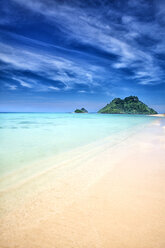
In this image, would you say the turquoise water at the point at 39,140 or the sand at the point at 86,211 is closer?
the sand at the point at 86,211

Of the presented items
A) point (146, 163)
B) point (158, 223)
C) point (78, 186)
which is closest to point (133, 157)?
point (146, 163)

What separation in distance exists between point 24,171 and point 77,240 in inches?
118

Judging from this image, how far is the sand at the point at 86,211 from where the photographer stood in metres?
1.78

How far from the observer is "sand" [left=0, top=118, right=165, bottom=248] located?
5.82ft

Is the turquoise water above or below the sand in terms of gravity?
below

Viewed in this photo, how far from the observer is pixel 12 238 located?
181 cm

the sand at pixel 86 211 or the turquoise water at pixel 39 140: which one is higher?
the sand at pixel 86 211

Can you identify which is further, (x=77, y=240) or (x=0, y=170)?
(x=0, y=170)

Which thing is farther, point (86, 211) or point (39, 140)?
point (39, 140)

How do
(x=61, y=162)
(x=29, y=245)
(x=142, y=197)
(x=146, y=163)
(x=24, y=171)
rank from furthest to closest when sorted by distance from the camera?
(x=61, y=162) → (x=146, y=163) → (x=24, y=171) → (x=142, y=197) → (x=29, y=245)

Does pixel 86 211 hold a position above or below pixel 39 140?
above

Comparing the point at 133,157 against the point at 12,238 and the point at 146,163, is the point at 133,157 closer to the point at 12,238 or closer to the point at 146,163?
the point at 146,163

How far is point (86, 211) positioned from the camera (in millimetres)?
2273

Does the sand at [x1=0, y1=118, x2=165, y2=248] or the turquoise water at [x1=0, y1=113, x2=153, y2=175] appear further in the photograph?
the turquoise water at [x1=0, y1=113, x2=153, y2=175]
